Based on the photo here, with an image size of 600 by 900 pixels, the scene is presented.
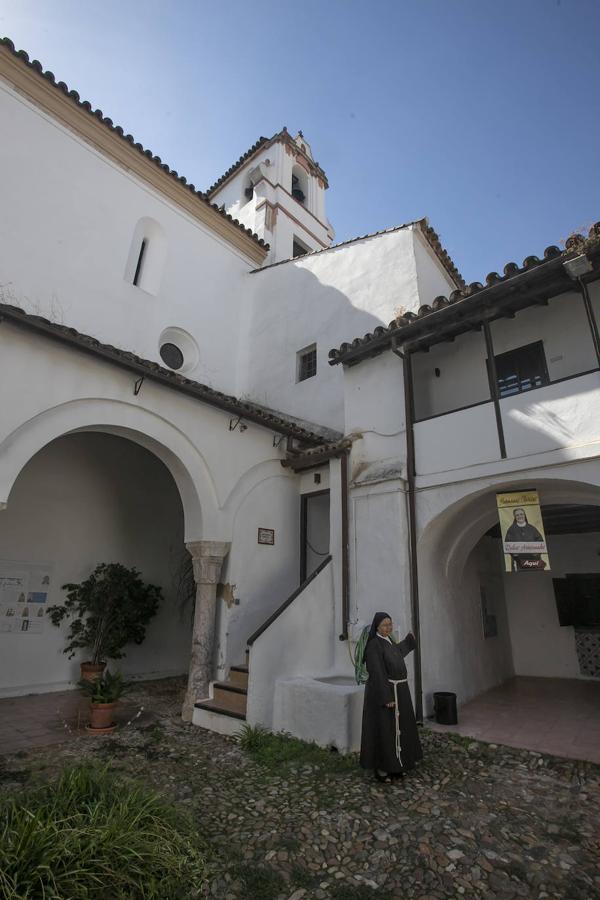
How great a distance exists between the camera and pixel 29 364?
6027 millimetres

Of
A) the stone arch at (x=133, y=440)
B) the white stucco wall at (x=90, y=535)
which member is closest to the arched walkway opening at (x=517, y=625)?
the stone arch at (x=133, y=440)

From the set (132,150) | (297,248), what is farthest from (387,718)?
(297,248)

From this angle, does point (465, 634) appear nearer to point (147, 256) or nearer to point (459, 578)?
point (459, 578)

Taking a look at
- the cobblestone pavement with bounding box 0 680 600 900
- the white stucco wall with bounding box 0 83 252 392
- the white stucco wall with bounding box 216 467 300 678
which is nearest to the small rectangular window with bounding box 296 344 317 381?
the white stucco wall with bounding box 0 83 252 392

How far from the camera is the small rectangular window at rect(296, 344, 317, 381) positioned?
1180cm

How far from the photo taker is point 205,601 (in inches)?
302

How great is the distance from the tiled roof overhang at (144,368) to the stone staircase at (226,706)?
402 centimetres

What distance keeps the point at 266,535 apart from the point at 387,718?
4.35 m

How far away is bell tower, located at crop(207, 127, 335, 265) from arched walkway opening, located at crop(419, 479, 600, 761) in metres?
11.4

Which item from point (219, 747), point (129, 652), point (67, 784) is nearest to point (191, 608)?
point (129, 652)

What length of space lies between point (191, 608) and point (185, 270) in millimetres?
8700

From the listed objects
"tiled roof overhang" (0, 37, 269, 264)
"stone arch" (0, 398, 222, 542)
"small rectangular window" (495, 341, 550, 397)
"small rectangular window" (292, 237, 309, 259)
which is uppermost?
"small rectangular window" (292, 237, 309, 259)

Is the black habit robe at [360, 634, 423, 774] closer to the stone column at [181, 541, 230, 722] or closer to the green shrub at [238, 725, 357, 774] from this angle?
the green shrub at [238, 725, 357, 774]

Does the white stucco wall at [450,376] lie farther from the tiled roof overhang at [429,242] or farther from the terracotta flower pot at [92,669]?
the terracotta flower pot at [92,669]
